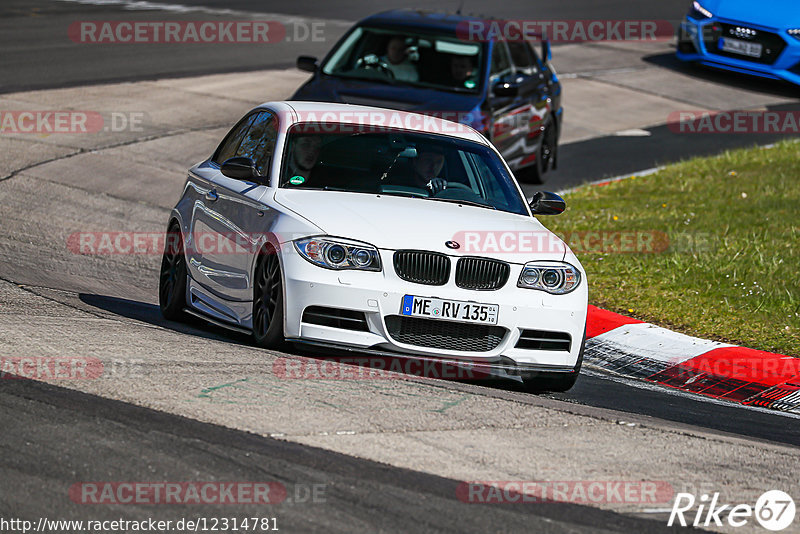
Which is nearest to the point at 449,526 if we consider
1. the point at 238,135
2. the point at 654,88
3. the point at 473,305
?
the point at 473,305

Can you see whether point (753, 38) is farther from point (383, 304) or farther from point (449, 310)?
point (383, 304)

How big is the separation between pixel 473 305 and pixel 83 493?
2.97 m

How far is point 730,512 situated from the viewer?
5.42 metres

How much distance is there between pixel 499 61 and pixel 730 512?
954 centimetres

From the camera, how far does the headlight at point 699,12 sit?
2167cm

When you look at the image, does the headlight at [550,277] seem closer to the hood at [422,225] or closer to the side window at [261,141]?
the hood at [422,225]

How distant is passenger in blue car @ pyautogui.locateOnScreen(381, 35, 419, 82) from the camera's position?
45.1 feet

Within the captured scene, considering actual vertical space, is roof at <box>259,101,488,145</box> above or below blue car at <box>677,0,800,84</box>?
above

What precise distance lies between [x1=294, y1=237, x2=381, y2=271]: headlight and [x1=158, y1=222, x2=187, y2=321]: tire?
178 centimetres
